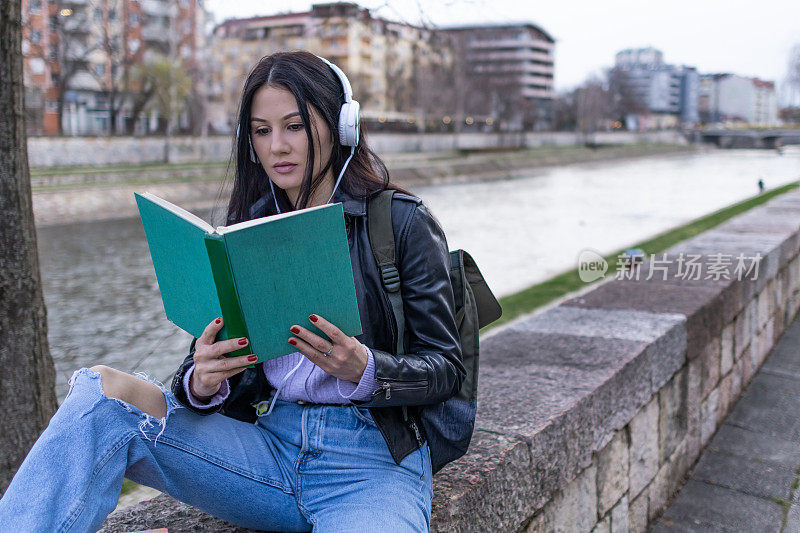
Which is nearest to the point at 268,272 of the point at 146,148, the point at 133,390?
the point at 133,390

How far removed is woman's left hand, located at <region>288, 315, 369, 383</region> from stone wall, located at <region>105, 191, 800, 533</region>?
0.49m

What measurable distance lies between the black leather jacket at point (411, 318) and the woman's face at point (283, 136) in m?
0.15

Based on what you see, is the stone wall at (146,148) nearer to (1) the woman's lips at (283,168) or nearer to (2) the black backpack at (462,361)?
(1) the woman's lips at (283,168)

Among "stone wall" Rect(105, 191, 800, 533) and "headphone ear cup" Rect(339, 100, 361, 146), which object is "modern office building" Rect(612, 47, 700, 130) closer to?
"stone wall" Rect(105, 191, 800, 533)

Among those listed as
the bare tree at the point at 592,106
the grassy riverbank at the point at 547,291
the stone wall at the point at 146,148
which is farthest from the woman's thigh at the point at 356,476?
the bare tree at the point at 592,106

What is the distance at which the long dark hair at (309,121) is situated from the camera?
6.26ft

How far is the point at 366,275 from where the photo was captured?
1.85 meters

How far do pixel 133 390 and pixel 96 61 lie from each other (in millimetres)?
51799

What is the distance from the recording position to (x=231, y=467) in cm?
179

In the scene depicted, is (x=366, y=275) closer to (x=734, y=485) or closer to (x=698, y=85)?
(x=734, y=485)

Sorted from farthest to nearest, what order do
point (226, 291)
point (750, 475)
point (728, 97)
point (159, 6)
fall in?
point (728, 97), point (159, 6), point (750, 475), point (226, 291)

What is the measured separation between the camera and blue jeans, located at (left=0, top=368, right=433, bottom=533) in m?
1.52

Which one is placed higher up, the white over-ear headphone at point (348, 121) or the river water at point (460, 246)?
the white over-ear headphone at point (348, 121)

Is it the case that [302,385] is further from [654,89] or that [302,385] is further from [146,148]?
[654,89]
